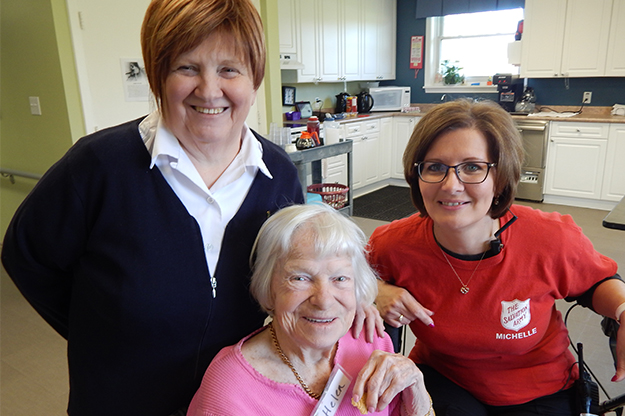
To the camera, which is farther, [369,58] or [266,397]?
[369,58]

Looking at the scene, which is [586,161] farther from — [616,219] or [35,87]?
[35,87]

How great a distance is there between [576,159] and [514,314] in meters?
4.54

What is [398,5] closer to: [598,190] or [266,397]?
[598,190]

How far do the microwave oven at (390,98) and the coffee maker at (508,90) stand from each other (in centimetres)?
125

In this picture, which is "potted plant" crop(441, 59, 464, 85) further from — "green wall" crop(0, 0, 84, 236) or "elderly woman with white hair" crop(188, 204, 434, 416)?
"elderly woman with white hair" crop(188, 204, 434, 416)

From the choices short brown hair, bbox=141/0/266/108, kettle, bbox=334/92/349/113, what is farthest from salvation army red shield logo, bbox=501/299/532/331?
kettle, bbox=334/92/349/113

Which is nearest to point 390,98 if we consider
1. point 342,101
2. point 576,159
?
point 342,101

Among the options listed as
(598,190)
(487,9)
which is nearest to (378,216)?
(598,190)

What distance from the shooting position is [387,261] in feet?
4.74

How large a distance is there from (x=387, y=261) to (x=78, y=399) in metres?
0.93

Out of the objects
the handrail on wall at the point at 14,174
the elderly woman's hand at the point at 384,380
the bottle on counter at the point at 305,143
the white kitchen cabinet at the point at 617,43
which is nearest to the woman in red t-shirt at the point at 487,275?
the elderly woman's hand at the point at 384,380

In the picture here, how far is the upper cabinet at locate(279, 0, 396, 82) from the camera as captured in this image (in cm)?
516

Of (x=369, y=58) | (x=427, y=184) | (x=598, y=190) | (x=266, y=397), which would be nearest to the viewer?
(x=266, y=397)

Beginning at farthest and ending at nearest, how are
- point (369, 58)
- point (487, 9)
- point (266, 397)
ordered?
1. point (369, 58)
2. point (487, 9)
3. point (266, 397)
